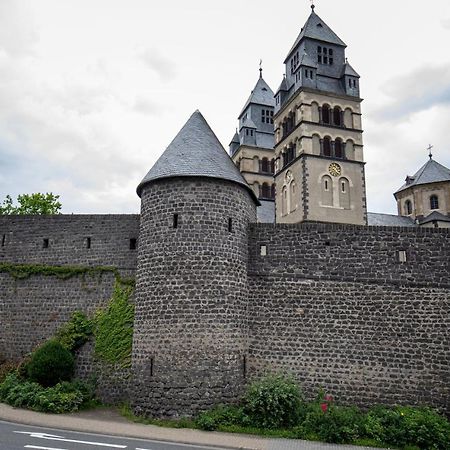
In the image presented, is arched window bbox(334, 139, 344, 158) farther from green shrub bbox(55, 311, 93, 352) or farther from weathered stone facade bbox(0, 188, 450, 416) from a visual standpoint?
green shrub bbox(55, 311, 93, 352)

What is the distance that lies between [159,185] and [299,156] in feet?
84.9

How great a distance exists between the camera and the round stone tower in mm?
13289

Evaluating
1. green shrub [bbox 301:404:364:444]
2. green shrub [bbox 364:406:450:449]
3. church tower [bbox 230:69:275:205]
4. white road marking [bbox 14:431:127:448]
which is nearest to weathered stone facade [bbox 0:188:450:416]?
green shrub [bbox 364:406:450:449]

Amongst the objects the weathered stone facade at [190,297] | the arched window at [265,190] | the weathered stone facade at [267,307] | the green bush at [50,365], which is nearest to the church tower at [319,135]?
the arched window at [265,190]

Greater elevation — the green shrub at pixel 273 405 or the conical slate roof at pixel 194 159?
the conical slate roof at pixel 194 159

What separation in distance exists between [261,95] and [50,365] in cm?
4932

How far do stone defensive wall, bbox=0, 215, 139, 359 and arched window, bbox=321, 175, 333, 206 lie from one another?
79.7 ft

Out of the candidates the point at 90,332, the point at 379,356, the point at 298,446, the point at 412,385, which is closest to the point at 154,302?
the point at 90,332

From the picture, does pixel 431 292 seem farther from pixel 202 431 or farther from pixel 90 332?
pixel 90 332

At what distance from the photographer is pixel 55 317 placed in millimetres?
16359

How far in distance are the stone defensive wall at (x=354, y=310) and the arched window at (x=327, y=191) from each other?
75.7 feet

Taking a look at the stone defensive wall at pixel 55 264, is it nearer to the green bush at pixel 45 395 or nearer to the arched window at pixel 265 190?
the green bush at pixel 45 395

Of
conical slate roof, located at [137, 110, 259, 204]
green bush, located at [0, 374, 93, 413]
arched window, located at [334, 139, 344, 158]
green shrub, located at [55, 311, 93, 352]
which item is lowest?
green bush, located at [0, 374, 93, 413]

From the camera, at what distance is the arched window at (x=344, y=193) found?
127 ft
